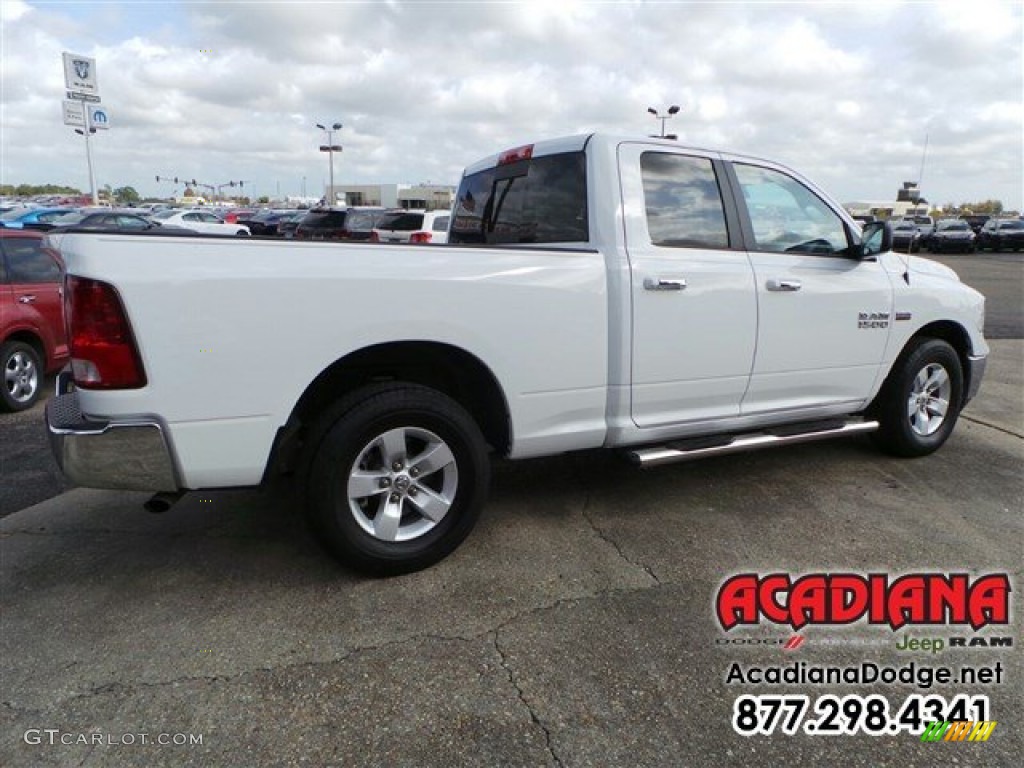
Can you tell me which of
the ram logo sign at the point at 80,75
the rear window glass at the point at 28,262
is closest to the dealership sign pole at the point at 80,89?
the ram logo sign at the point at 80,75

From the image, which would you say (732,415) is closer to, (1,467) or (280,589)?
(280,589)

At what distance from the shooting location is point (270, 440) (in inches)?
113

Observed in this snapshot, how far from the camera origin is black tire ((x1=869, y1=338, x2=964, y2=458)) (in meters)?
4.70

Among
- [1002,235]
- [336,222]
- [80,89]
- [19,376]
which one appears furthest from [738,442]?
[1002,235]

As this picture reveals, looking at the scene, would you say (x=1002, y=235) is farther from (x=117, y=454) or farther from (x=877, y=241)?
(x=117, y=454)

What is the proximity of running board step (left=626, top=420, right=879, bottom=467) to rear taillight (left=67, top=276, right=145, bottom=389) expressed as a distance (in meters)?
2.29

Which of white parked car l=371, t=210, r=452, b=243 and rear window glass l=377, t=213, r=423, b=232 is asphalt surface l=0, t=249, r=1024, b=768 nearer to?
white parked car l=371, t=210, r=452, b=243

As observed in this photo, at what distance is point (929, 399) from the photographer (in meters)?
4.93

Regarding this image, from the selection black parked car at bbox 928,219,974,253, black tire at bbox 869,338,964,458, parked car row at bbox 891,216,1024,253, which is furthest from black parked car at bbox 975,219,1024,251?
black tire at bbox 869,338,964,458

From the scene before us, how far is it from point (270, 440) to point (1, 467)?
3.15 metres

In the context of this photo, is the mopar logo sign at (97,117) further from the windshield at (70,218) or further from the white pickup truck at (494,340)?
the white pickup truck at (494,340)

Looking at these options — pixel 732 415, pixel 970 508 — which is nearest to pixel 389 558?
pixel 732 415

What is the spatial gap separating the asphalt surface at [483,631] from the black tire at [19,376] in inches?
104

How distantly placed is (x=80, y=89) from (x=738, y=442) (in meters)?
32.6
